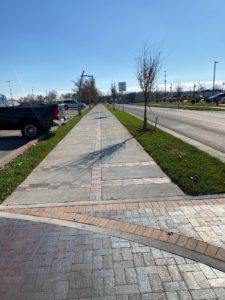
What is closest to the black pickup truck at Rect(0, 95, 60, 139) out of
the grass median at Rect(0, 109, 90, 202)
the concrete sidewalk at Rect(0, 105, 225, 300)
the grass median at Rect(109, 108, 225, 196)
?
the grass median at Rect(0, 109, 90, 202)

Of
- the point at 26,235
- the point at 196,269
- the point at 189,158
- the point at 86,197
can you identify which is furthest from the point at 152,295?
the point at 189,158

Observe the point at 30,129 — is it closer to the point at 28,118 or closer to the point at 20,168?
the point at 28,118

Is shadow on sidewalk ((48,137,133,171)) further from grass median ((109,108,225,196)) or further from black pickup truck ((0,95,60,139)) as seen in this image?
black pickup truck ((0,95,60,139))

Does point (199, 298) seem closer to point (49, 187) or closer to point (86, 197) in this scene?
point (86, 197)

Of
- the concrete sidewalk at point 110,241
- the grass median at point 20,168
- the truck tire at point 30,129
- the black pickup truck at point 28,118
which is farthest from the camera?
the truck tire at point 30,129

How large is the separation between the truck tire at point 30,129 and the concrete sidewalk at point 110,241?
24.5 ft

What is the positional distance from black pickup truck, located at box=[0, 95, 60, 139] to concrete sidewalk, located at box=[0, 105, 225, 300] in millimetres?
7488

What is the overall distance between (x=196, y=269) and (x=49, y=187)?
3767 mm

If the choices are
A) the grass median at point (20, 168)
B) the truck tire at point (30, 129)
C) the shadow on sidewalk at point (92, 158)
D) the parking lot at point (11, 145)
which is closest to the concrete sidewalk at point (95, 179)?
the shadow on sidewalk at point (92, 158)

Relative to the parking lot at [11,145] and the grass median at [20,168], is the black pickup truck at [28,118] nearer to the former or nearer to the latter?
the parking lot at [11,145]

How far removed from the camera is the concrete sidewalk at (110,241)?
116 inches

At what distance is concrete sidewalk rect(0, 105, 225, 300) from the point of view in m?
2.95

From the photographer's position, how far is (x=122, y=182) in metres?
6.42

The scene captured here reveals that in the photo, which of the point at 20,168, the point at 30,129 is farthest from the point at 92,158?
the point at 30,129
